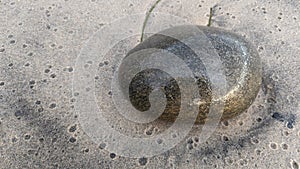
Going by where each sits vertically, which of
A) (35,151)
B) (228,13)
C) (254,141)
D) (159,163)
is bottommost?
(35,151)

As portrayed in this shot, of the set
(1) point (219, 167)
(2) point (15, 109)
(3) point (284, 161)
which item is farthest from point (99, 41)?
Answer: (3) point (284, 161)

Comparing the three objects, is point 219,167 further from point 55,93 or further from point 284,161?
point 55,93

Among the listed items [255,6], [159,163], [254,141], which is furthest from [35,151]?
[255,6]

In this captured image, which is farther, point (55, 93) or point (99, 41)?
point (99, 41)

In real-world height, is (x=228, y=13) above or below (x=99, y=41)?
above

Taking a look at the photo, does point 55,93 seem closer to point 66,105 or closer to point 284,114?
point 66,105

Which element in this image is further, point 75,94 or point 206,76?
point 75,94

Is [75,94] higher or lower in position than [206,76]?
lower

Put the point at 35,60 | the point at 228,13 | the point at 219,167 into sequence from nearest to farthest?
the point at 219,167, the point at 35,60, the point at 228,13

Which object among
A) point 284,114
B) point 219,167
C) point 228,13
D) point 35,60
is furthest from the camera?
point 228,13
